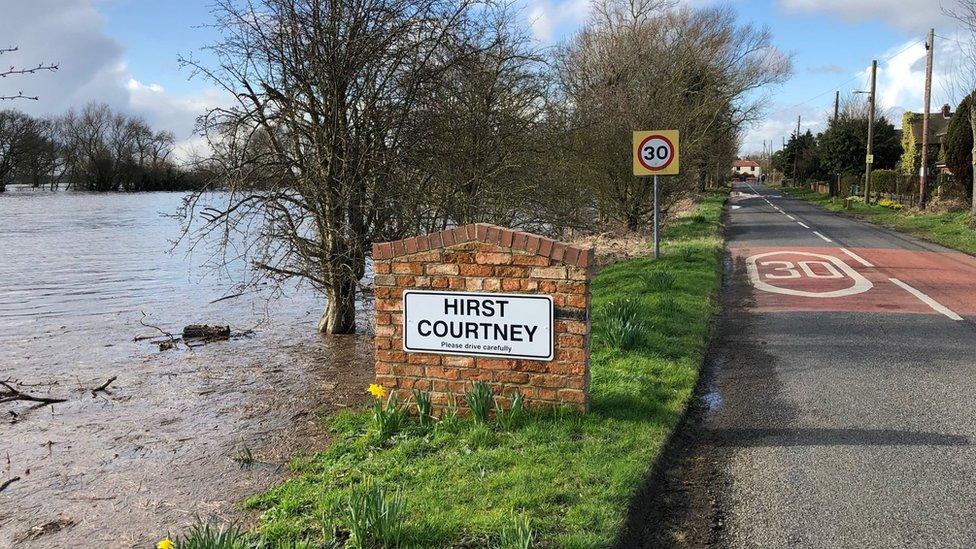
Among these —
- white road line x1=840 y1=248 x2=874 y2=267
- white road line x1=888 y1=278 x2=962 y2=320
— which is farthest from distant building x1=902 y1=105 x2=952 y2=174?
white road line x1=888 y1=278 x2=962 y2=320

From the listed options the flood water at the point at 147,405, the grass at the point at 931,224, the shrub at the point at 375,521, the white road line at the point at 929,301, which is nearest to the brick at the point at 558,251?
the shrub at the point at 375,521

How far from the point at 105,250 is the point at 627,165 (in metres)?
17.2

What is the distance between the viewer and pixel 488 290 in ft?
17.7

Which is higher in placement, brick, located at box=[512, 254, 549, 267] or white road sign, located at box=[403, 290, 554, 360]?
brick, located at box=[512, 254, 549, 267]

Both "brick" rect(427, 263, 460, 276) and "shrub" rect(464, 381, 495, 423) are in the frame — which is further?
"brick" rect(427, 263, 460, 276)

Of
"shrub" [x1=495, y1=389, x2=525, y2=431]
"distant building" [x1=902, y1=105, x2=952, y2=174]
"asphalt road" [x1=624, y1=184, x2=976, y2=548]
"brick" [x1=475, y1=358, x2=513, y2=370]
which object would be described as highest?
"distant building" [x1=902, y1=105, x2=952, y2=174]

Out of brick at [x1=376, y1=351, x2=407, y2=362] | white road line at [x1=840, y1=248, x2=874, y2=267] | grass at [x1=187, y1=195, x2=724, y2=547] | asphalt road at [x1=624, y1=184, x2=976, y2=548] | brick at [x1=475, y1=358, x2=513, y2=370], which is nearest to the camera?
grass at [x1=187, y1=195, x2=724, y2=547]

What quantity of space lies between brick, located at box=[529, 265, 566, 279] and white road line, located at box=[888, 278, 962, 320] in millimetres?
6724

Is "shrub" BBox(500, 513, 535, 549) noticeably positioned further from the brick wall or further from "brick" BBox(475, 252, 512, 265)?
"brick" BBox(475, 252, 512, 265)

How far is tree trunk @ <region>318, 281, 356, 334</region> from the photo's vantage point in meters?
10.6

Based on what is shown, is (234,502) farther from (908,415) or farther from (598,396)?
(908,415)

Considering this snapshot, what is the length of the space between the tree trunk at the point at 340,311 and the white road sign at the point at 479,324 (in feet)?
16.6

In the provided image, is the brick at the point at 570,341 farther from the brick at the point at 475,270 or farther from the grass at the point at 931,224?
the grass at the point at 931,224

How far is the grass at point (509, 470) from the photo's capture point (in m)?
3.67
